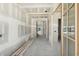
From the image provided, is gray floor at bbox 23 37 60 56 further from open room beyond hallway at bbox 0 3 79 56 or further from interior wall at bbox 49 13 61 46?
interior wall at bbox 49 13 61 46

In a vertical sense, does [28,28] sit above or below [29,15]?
below

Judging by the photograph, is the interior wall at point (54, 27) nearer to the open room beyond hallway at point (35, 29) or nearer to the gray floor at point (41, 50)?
the open room beyond hallway at point (35, 29)

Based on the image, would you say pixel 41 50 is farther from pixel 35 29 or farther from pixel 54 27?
pixel 54 27

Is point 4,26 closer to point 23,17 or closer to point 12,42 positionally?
point 12,42

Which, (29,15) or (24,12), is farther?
(29,15)

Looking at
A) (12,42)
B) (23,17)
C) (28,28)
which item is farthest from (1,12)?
(28,28)

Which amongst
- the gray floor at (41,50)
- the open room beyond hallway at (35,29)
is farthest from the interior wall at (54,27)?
the gray floor at (41,50)

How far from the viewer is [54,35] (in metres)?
6.19

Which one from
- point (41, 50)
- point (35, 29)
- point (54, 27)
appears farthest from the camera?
point (54, 27)

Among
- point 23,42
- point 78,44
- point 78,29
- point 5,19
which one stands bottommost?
point 23,42

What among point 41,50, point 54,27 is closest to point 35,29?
point 54,27

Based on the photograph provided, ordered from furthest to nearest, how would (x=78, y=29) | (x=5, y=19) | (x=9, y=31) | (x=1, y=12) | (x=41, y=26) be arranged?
(x=41, y=26) < (x=9, y=31) < (x=5, y=19) < (x=1, y=12) < (x=78, y=29)

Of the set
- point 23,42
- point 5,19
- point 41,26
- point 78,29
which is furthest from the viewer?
point 41,26

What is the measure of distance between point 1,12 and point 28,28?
232 cm
